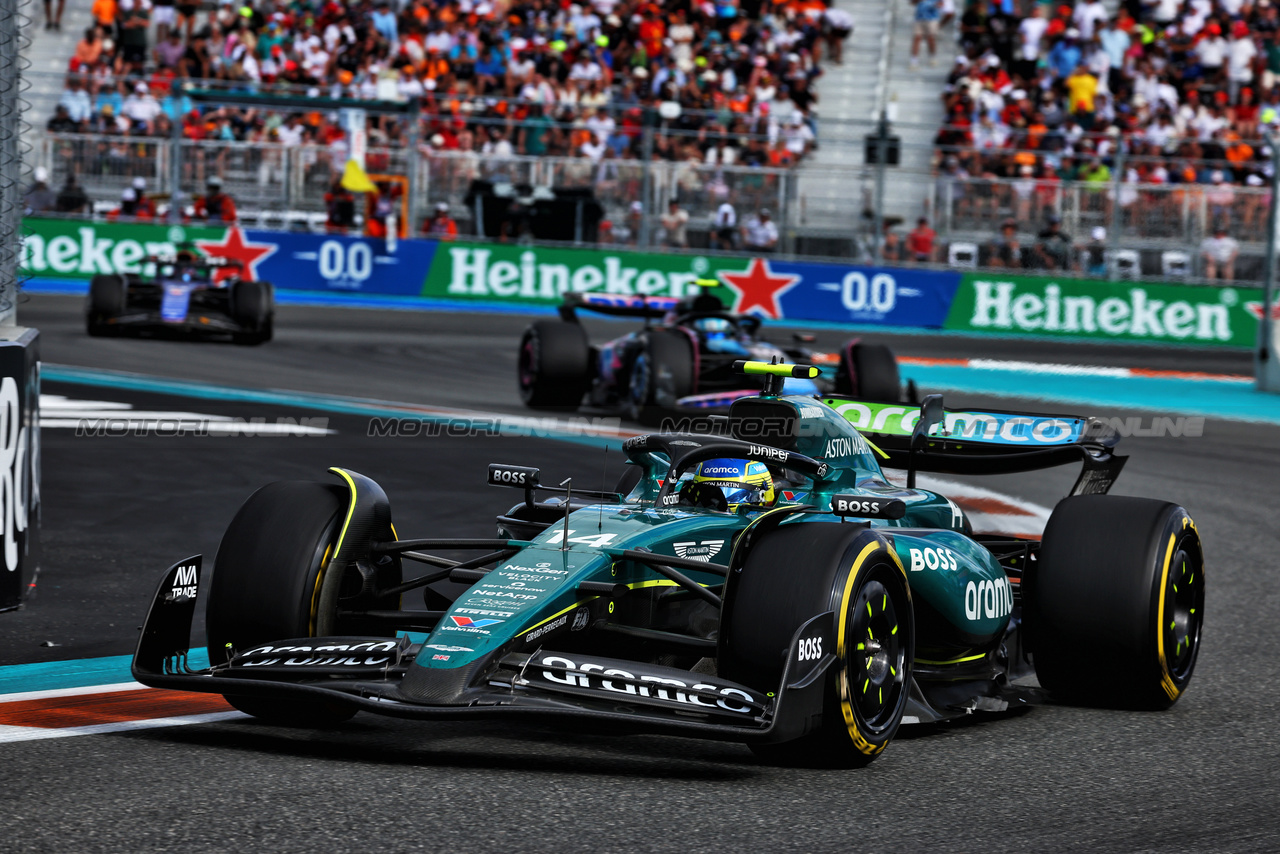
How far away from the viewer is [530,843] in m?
4.59

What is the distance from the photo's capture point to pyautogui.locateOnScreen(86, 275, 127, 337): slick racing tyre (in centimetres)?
2073

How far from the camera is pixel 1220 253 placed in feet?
82.2

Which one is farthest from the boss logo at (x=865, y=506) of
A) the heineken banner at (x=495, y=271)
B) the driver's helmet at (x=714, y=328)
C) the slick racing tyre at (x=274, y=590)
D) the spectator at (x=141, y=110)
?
the spectator at (x=141, y=110)

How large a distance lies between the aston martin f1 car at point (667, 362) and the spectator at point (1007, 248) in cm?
964

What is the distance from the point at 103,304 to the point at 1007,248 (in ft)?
41.3

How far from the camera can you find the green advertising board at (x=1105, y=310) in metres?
25.8

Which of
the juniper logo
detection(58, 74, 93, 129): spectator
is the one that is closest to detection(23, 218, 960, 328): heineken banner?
the juniper logo

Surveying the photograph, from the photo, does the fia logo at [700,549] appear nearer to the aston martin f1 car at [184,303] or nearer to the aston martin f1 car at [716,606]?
the aston martin f1 car at [716,606]

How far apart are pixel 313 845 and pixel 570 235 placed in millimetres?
21945

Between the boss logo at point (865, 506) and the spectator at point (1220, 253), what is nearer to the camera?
the boss logo at point (865, 506)

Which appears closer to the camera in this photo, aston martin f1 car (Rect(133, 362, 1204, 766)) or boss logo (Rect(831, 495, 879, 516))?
aston martin f1 car (Rect(133, 362, 1204, 766))

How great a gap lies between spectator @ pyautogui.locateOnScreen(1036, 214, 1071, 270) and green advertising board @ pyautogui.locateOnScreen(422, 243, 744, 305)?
437 cm

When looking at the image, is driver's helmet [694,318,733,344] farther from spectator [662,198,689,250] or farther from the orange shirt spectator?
the orange shirt spectator

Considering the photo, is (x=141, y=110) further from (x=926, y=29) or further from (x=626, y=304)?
(x=926, y=29)
